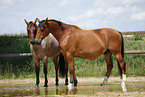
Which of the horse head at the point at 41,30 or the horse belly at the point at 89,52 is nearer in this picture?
the horse head at the point at 41,30

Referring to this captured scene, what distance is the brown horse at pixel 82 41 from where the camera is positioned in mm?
7117

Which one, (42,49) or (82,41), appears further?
(42,49)

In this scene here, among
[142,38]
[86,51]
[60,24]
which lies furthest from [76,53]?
[142,38]

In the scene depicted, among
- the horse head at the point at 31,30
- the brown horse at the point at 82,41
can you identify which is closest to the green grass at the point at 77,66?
the brown horse at the point at 82,41

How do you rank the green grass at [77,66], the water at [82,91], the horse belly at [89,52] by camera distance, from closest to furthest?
the water at [82,91], the horse belly at [89,52], the green grass at [77,66]

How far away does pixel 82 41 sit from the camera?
7.24 m

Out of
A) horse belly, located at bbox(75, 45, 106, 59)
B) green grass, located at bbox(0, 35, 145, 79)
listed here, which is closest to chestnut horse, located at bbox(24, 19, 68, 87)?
horse belly, located at bbox(75, 45, 106, 59)

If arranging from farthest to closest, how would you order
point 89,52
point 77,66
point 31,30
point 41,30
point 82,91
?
point 77,66 < point 31,30 < point 89,52 < point 41,30 < point 82,91

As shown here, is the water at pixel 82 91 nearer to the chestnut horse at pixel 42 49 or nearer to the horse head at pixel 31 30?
the chestnut horse at pixel 42 49

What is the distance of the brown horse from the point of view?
23.4 ft

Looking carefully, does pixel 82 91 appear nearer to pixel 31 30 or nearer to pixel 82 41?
pixel 82 41

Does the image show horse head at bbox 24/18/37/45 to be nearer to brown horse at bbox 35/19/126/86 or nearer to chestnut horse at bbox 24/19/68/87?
chestnut horse at bbox 24/19/68/87

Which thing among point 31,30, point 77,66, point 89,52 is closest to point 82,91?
point 89,52

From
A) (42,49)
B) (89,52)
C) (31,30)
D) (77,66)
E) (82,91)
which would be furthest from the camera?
(77,66)
